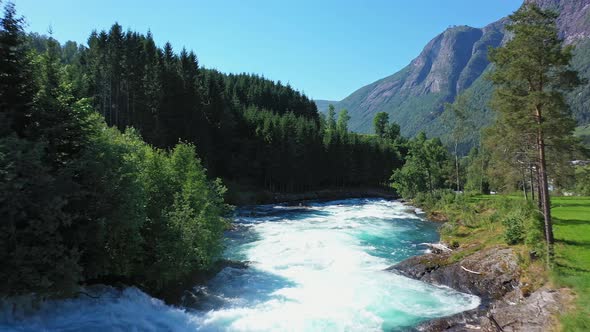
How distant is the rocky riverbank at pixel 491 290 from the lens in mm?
15039

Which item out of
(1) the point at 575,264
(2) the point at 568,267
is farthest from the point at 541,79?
(2) the point at 568,267

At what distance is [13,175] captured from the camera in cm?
1077

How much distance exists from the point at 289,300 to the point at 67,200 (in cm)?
1245

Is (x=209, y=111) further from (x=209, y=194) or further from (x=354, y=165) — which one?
(x=209, y=194)

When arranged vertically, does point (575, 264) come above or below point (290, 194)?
below

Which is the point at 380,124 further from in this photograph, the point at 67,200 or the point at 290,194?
the point at 67,200

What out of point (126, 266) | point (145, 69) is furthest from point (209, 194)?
point (145, 69)

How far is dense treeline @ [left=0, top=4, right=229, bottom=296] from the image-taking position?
1156cm

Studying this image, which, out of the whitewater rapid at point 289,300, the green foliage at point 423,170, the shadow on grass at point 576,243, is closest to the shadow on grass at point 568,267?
the shadow on grass at point 576,243

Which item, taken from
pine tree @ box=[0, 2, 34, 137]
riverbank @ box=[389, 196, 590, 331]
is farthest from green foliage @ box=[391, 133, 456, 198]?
pine tree @ box=[0, 2, 34, 137]

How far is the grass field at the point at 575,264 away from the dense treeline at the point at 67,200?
1679cm

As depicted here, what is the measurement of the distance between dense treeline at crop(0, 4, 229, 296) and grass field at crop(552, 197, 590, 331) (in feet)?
55.1

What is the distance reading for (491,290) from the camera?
19906mm

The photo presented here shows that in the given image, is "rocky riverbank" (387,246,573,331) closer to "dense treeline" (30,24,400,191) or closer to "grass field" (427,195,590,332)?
"grass field" (427,195,590,332)
